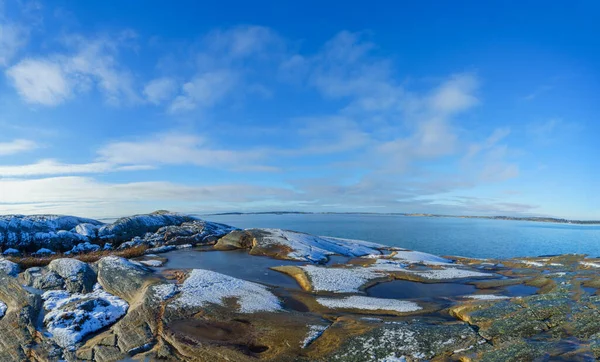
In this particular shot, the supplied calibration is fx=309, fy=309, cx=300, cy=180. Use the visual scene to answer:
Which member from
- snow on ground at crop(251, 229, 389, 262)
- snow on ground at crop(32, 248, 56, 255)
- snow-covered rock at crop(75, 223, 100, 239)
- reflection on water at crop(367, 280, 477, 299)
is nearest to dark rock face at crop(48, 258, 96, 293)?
snow on ground at crop(32, 248, 56, 255)

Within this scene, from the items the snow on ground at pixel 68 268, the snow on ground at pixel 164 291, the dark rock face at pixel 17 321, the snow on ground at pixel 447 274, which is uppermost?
the snow on ground at pixel 68 268

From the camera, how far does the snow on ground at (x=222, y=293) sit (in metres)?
19.2

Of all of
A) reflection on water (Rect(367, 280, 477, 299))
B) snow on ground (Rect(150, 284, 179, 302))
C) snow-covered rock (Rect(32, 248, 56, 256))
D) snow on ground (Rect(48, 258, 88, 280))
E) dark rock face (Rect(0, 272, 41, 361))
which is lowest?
snow-covered rock (Rect(32, 248, 56, 256))

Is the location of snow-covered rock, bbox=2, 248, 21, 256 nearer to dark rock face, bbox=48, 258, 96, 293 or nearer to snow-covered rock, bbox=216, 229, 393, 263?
dark rock face, bbox=48, 258, 96, 293

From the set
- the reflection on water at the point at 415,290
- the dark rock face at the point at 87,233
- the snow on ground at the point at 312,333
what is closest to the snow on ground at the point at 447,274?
the reflection on water at the point at 415,290

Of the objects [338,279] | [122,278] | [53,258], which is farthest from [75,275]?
[338,279]

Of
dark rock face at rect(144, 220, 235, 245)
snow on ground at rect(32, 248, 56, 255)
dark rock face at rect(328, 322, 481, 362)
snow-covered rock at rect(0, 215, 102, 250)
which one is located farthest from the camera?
dark rock face at rect(144, 220, 235, 245)

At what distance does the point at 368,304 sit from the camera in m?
20.3

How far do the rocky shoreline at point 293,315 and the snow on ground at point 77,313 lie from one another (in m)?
0.07

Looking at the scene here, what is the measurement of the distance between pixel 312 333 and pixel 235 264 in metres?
21.1

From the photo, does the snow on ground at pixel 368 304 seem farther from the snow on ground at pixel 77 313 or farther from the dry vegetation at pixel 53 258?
the dry vegetation at pixel 53 258

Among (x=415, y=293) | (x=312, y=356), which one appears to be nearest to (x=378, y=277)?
(x=415, y=293)

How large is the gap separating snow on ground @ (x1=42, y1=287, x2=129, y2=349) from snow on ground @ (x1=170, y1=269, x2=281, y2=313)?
378 centimetres

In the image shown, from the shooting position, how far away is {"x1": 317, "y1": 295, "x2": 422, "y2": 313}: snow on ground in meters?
19.6
